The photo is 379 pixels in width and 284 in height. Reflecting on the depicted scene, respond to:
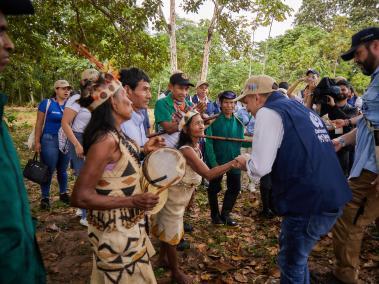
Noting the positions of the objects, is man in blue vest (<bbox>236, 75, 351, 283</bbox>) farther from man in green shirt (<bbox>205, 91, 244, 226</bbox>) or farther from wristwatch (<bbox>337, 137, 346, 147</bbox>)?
man in green shirt (<bbox>205, 91, 244, 226</bbox>)

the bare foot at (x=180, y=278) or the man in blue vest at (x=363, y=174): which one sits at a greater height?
the man in blue vest at (x=363, y=174)

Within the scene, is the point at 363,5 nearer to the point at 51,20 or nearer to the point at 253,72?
the point at 253,72

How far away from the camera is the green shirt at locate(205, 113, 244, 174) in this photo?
203 inches

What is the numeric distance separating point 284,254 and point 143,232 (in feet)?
4.35

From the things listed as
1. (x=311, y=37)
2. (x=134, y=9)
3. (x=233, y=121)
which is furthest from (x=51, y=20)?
→ (x=311, y=37)

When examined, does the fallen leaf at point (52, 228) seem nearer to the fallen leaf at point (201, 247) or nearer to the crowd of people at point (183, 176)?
the crowd of people at point (183, 176)

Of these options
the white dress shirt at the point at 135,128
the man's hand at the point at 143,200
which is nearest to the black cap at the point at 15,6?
the man's hand at the point at 143,200

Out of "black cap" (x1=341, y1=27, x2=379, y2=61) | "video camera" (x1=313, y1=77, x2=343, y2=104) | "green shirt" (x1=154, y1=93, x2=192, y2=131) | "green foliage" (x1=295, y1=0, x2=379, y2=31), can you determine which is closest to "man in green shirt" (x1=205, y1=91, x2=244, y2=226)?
"green shirt" (x1=154, y1=93, x2=192, y2=131)

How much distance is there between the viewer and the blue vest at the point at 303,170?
245 cm

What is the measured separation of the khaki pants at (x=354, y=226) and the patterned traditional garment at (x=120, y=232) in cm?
232

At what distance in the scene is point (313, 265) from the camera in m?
3.81

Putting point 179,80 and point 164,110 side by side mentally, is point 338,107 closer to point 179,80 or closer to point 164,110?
point 179,80

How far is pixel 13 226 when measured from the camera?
1.33 m

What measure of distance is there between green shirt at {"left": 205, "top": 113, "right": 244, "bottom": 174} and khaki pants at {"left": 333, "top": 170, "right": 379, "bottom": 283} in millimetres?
2180
